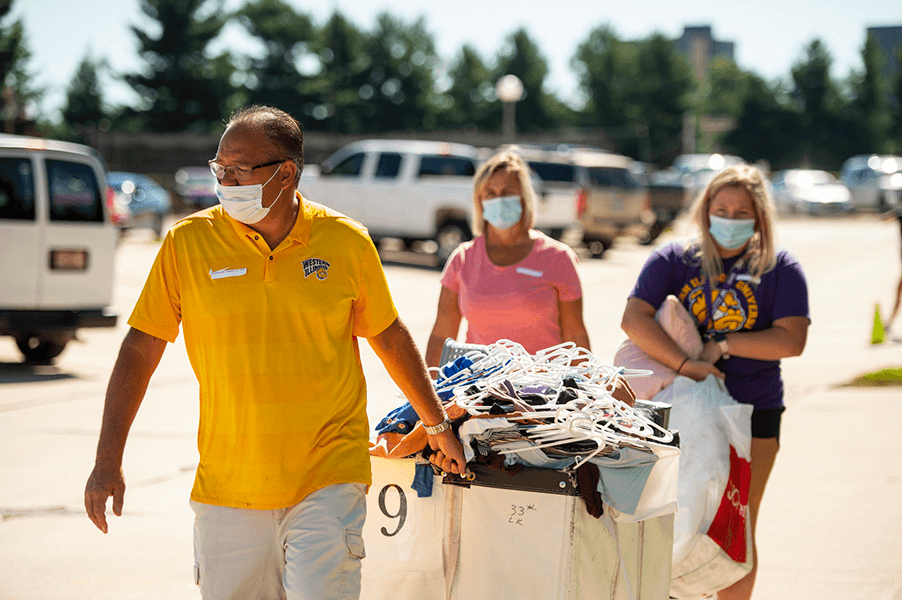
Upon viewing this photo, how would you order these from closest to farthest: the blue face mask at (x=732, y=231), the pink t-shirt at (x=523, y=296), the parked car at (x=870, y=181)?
1. the blue face mask at (x=732, y=231)
2. the pink t-shirt at (x=523, y=296)
3. the parked car at (x=870, y=181)

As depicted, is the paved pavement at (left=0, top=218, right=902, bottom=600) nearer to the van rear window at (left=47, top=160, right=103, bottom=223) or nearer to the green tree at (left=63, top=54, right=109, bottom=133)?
the van rear window at (left=47, top=160, right=103, bottom=223)

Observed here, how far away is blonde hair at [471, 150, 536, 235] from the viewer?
4766mm

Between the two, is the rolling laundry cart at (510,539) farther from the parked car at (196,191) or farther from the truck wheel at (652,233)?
the parked car at (196,191)

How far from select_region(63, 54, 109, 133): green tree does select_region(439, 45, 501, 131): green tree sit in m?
24.2

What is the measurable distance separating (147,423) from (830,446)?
16.7 ft

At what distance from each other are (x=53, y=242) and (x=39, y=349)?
1.36 m

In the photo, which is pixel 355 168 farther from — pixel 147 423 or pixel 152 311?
pixel 152 311

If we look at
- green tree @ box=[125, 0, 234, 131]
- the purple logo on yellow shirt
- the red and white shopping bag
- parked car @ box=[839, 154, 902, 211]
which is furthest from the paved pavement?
green tree @ box=[125, 0, 234, 131]

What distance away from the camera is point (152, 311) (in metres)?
2.72

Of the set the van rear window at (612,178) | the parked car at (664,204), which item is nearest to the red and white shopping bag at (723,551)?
the van rear window at (612,178)

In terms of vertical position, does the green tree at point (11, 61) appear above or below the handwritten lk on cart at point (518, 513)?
above

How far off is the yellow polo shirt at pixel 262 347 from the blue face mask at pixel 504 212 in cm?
194

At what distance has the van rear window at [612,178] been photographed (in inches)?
901

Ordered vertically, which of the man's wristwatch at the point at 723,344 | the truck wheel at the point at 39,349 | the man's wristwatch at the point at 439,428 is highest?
the man's wristwatch at the point at 723,344
